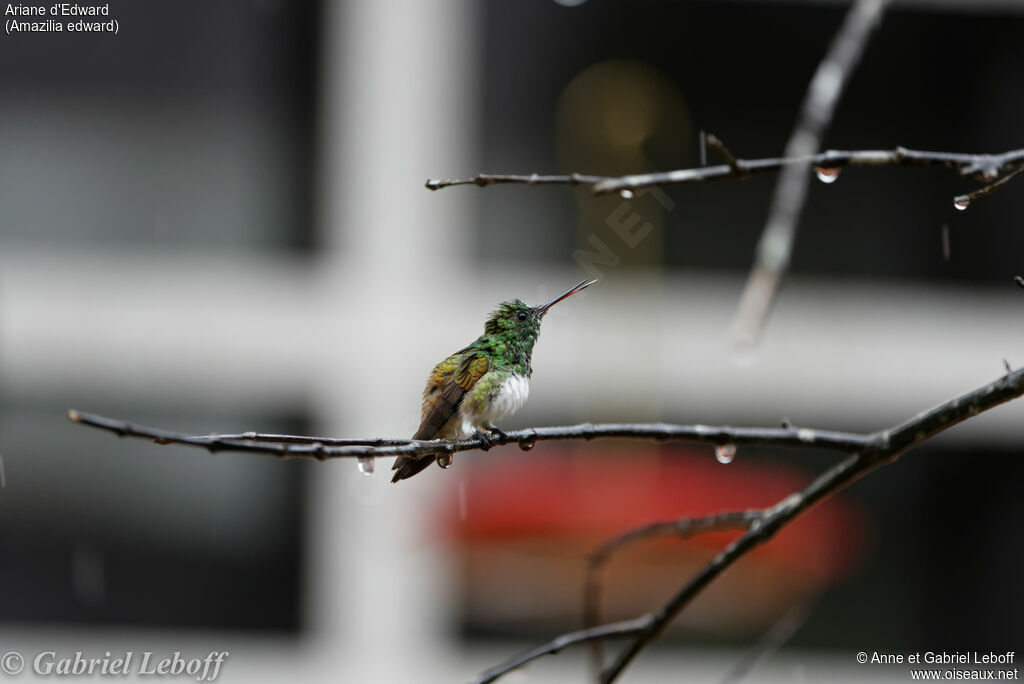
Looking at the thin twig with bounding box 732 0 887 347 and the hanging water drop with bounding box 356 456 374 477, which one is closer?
the hanging water drop with bounding box 356 456 374 477

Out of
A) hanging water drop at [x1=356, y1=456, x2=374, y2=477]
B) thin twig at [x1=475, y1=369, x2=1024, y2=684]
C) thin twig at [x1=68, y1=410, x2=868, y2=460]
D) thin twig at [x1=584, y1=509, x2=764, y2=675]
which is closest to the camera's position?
thin twig at [x1=68, y1=410, x2=868, y2=460]

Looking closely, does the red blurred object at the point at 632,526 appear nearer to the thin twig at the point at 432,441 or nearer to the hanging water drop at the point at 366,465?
the thin twig at the point at 432,441

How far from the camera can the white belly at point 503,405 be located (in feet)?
3.40

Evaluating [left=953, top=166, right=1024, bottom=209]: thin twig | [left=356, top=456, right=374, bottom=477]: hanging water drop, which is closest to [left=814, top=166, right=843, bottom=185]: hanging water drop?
[left=953, top=166, right=1024, bottom=209]: thin twig

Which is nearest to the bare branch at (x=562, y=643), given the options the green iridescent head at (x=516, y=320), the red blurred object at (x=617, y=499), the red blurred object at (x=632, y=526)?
the green iridescent head at (x=516, y=320)

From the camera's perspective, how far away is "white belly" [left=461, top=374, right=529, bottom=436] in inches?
40.8

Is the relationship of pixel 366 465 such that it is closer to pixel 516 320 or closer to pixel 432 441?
pixel 432 441

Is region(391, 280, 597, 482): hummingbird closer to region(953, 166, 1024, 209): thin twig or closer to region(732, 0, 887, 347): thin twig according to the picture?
region(732, 0, 887, 347): thin twig

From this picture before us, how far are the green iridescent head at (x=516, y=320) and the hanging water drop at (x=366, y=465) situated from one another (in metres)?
0.20

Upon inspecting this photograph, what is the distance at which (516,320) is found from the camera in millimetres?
1012

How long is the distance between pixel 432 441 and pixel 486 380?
0.77 feet

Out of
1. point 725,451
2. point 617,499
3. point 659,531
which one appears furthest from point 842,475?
point 617,499

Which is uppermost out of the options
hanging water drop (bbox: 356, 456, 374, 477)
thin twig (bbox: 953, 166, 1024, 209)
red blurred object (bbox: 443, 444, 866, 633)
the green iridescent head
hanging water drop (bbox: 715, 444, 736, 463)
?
thin twig (bbox: 953, 166, 1024, 209)

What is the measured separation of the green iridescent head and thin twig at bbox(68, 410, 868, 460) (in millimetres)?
101
